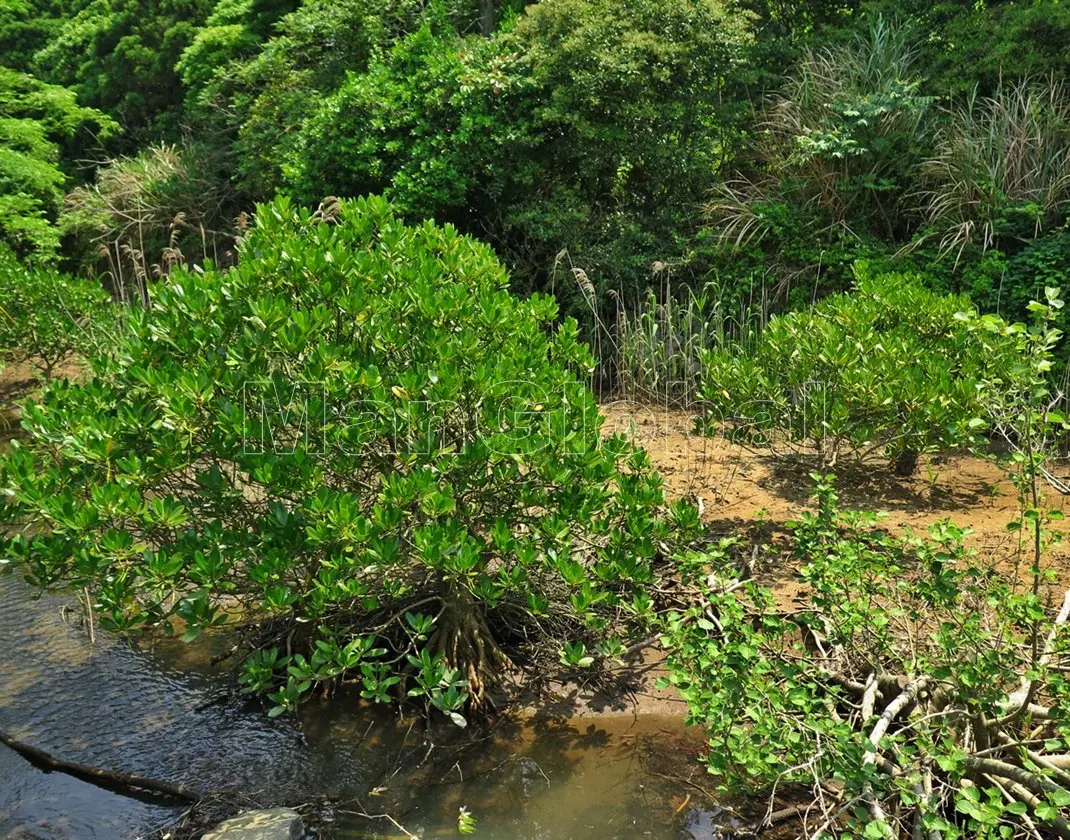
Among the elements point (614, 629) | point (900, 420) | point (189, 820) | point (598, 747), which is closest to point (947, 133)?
point (900, 420)

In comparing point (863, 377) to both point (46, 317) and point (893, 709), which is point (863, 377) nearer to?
point (893, 709)

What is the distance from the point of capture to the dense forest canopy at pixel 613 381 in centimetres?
313

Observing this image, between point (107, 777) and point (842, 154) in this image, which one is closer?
point (107, 777)

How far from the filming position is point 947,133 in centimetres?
753

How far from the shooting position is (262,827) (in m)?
3.22

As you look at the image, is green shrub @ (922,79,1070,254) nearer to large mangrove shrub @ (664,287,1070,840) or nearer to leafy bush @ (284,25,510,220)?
leafy bush @ (284,25,510,220)

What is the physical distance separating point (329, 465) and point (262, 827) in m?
1.35

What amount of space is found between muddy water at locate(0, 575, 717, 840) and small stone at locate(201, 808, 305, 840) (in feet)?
0.49

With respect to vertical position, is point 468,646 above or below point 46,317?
below

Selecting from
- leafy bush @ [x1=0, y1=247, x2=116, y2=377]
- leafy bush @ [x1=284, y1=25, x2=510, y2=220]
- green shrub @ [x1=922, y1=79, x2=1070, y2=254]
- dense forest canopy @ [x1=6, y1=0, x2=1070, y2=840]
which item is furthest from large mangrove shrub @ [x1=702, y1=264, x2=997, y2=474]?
leafy bush @ [x1=0, y1=247, x2=116, y2=377]

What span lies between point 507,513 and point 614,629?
1.04m

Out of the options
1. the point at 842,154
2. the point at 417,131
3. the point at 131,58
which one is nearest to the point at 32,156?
the point at 131,58

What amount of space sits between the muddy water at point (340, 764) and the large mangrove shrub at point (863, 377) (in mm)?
1847

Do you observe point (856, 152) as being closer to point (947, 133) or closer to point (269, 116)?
point (947, 133)
